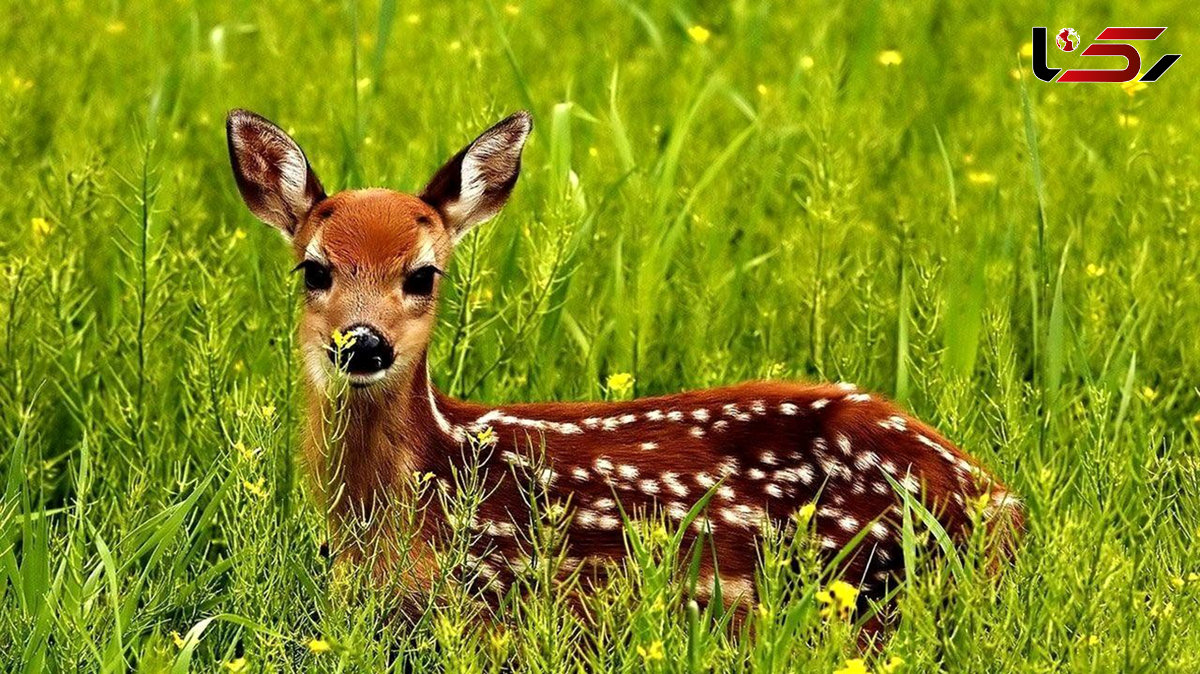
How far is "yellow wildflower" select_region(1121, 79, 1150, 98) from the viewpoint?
256 inches

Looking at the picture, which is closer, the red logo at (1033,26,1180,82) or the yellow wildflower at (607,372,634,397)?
the yellow wildflower at (607,372,634,397)

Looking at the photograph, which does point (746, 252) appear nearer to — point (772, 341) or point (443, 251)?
point (772, 341)

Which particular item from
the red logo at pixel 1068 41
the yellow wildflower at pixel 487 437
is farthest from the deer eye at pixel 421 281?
the red logo at pixel 1068 41

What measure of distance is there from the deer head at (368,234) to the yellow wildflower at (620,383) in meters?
0.70

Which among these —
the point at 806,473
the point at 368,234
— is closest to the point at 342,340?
the point at 368,234

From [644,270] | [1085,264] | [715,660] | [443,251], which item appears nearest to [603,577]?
[715,660]

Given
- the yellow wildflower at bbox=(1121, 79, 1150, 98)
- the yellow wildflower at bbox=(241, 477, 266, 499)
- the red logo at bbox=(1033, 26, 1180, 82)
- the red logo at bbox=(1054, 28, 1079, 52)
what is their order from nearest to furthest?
the yellow wildflower at bbox=(241, 477, 266, 499) < the yellow wildflower at bbox=(1121, 79, 1150, 98) < the red logo at bbox=(1033, 26, 1180, 82) < the red logo at bbox=(1054, 28, 1079, 52)

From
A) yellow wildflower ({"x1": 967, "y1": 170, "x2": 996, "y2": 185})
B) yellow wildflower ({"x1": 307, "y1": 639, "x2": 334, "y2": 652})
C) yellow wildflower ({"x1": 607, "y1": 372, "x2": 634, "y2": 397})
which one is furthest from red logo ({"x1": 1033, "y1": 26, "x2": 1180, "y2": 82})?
yellow wildflower ({"x1": 307, "y1": 639, "x2": 334, "y2": 652})

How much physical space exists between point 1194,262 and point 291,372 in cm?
274

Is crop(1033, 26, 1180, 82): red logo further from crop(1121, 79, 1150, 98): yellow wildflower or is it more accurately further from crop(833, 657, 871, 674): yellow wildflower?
crop(833, 657, 871, 674): yellow wildflower

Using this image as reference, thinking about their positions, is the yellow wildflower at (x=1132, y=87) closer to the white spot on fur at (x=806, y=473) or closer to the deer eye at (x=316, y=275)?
the white spot on fur at (x=806, y=473)

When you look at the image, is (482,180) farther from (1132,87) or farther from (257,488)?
(1132,87)

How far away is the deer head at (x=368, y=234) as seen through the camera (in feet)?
13.4

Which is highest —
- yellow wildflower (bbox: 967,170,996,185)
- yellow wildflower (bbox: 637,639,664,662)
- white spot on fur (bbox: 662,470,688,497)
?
yellow wildflower (bbox: 967,170,996,185)
